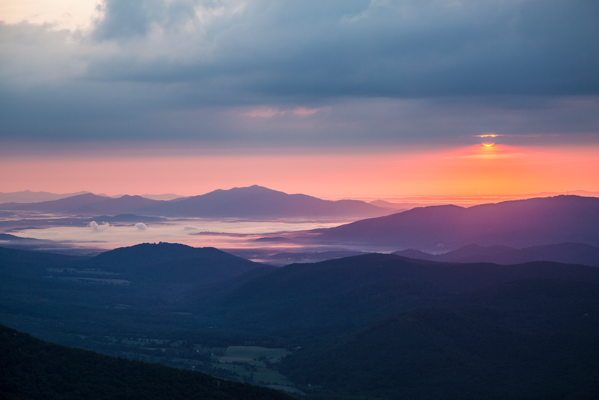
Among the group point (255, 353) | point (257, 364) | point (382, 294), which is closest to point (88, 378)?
point (257, 364)

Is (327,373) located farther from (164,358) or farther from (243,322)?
(243,322)

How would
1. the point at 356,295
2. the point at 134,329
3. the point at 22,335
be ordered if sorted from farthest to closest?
1. the point at 356,295
2. the point at 134,329
3. the point at 22,335

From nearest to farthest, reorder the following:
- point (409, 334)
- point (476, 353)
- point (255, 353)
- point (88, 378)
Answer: point (88, 378) < point (476, 353) < point (409, 334) < point (255, 353)

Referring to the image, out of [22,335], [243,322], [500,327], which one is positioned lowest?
[243,322]

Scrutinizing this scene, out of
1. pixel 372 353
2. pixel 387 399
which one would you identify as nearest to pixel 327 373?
pixel 372 353

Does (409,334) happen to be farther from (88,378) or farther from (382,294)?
(88,378)

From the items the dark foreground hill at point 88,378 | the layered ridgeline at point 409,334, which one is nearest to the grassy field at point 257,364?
the layered ridgeline at point 409,334

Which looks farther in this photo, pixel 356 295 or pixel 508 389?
pixel 356 295

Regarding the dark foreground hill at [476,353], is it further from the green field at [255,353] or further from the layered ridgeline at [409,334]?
the green field at [255,353]
